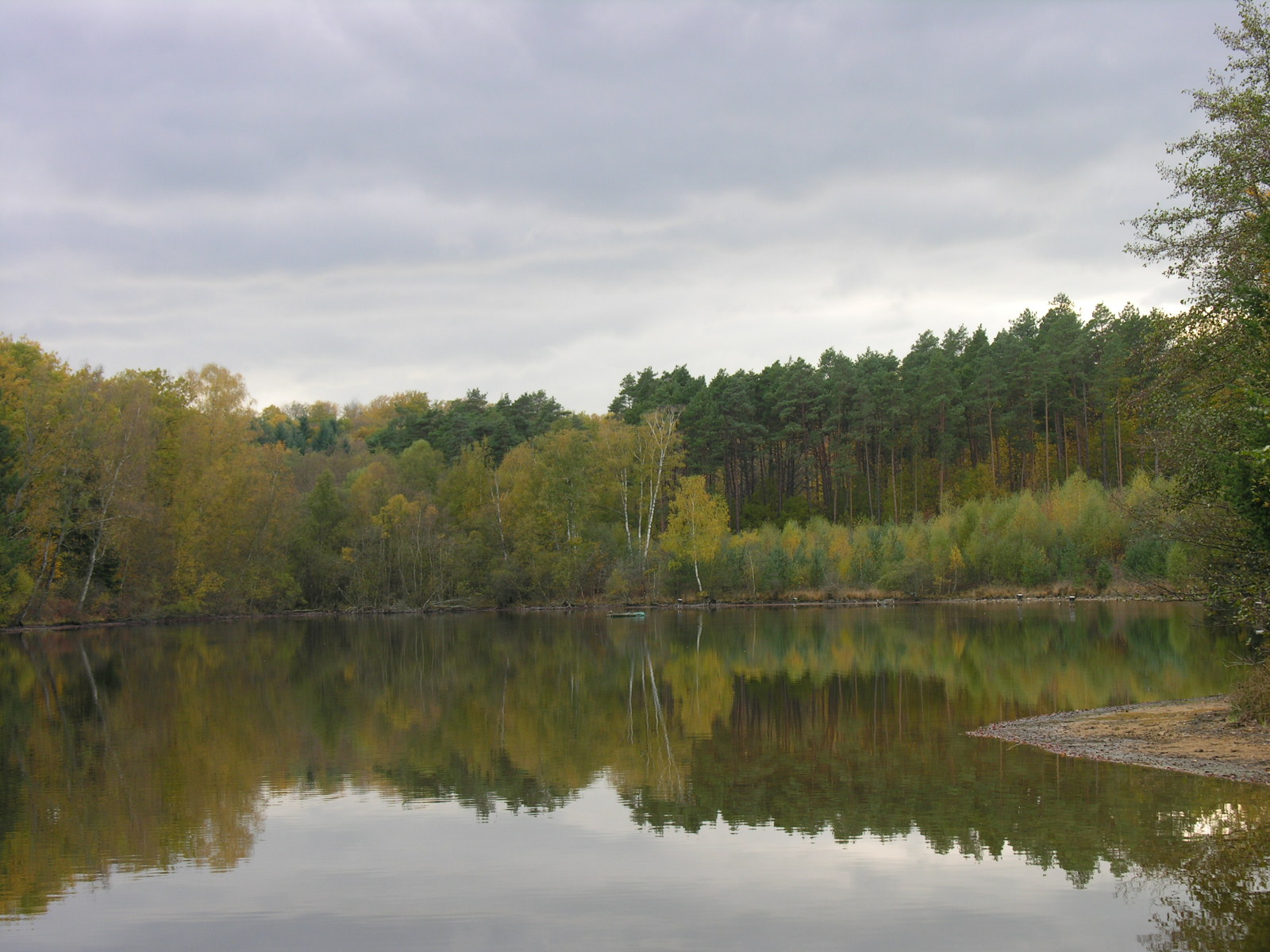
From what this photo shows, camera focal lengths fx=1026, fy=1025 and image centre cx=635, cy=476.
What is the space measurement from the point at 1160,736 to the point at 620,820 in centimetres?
828

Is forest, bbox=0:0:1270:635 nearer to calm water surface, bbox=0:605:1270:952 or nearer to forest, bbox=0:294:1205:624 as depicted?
forest, bbox=0:294:1205:624

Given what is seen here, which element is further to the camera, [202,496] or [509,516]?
[509,516]

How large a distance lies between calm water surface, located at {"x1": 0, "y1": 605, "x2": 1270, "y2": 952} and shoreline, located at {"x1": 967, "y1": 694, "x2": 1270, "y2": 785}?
0.53m

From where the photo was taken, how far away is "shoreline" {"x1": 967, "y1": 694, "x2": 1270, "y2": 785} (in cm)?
1294

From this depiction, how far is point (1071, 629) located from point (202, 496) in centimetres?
4528

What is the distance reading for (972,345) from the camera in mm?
81062

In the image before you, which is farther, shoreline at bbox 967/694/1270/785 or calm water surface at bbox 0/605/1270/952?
shoreline at bbox 967/694/1270/785

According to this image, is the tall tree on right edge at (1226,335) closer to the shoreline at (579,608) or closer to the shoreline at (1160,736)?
the shoreline at (1160,736)

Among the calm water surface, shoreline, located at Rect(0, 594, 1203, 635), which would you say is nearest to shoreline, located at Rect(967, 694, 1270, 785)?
the calm water surface

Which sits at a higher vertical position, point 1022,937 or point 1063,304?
point 1063,304

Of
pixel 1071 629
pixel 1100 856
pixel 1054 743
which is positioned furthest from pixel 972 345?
pixel 1100 856

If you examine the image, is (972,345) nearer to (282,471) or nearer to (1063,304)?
(1063,304)

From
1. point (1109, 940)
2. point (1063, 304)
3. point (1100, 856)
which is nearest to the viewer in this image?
point (1109, 940)

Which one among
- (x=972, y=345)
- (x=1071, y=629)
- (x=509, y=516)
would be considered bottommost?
(x=1071, y=629)
